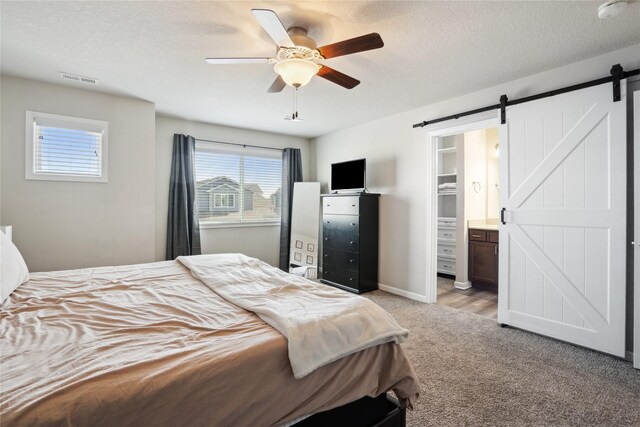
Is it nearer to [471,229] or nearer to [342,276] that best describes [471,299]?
[471,229]

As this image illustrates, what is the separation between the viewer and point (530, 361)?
233 centimetres

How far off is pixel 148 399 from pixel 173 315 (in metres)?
0.61

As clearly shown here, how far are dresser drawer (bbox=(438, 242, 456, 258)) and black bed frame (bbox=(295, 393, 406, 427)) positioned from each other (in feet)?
12.8

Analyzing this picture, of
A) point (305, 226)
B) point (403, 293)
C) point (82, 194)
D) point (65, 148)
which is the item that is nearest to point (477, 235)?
point (403, 293)

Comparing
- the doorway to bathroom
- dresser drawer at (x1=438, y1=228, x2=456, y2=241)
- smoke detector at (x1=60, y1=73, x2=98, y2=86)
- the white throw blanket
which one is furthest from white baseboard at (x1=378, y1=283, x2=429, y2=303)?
smoke detector at (x1=60, y1=73, x2=98, y2=86)

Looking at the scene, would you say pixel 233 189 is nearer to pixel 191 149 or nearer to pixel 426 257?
pixel 191 149

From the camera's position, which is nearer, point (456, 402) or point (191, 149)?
point (456, 402)

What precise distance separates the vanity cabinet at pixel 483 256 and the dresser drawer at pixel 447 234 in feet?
1.67

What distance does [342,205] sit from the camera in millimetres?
4410

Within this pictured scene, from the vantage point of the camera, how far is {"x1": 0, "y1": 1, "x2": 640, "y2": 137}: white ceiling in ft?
6.27

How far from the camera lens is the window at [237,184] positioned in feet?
15.4

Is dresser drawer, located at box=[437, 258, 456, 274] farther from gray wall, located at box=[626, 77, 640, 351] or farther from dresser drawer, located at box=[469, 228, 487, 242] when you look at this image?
gray wall, located at box=[626, 77, 640, 351]

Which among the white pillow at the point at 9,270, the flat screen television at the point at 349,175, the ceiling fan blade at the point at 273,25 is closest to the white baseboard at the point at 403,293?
the flat screen television at the point at 349,175

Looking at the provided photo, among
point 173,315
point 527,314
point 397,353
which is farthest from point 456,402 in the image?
point 173,315
